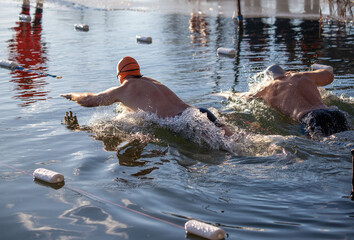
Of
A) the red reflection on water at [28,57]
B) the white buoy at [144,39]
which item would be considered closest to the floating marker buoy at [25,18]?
the red reflection on water at [28,57]

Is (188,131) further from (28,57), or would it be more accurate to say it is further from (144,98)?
(28,57)

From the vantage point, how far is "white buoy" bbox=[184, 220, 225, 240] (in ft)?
13.3

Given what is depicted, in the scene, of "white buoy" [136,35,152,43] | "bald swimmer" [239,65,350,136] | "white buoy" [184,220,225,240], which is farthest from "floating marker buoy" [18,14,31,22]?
"white buoy" [184,220,225,240]

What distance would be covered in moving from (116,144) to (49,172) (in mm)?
1528

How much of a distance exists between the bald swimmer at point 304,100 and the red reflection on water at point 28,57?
4.28 m

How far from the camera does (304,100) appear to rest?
738 cm

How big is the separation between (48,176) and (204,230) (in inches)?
83.5

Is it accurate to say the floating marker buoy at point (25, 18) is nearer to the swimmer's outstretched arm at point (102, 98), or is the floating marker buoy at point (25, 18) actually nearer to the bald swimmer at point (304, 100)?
the swimmer's outstretched arm at point (102, 98)

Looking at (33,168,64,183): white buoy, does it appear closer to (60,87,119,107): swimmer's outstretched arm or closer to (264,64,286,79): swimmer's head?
(60,87,119,107): swimmer's outstretched arm

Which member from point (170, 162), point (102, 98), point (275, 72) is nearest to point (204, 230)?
point (170, 162)

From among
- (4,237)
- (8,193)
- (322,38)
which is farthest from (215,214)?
(322,38)

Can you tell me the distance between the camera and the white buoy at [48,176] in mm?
5414

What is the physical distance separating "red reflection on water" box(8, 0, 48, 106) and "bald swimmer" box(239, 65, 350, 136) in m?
4.28

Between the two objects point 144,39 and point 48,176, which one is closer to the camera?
point 48,176
